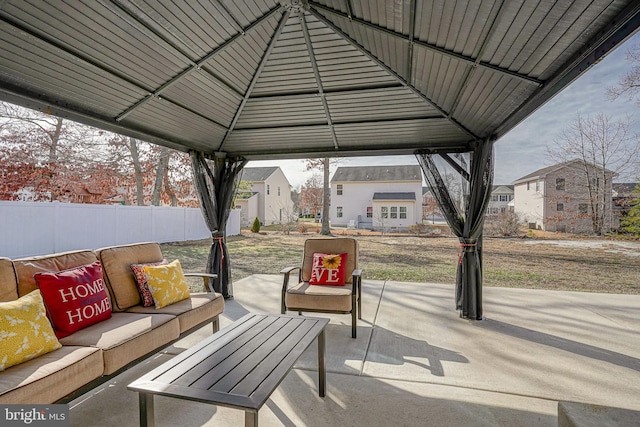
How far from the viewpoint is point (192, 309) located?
115 inches

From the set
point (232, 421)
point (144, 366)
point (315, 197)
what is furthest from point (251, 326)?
point (315, 197)

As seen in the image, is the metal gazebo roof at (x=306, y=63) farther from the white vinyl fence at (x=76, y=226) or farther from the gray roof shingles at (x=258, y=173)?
the gray roof shingles at (x=258, y=173)

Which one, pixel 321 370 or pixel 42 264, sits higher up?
pixel 42 264

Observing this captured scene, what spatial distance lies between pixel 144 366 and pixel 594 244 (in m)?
9.17

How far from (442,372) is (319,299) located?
141cm

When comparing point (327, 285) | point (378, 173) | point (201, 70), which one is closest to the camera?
point (201, 70)

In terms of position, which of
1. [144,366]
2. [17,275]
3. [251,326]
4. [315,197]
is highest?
[315,197]

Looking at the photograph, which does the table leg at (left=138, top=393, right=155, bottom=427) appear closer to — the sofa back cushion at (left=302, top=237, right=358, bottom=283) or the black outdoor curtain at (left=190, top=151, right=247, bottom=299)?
the sofa back cushion at (left=302, top=237, right=358, bottom=283)

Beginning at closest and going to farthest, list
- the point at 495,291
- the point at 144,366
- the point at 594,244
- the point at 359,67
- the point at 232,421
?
the point at 232,421 < the point at 144,366 < the point at 359,67 < the point at 495,291 < the point at 594,244

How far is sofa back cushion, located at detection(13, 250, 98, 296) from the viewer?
2232 millimetres

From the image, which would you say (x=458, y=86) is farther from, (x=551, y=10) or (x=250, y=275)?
(x=250, y=275)

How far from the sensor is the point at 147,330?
7.82 ft

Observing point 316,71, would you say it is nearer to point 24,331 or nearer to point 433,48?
point 433,48

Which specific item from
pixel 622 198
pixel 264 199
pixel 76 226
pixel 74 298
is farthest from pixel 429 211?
pixel 74 298
